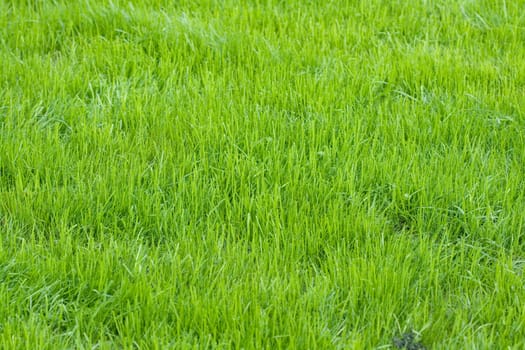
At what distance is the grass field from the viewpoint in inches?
111

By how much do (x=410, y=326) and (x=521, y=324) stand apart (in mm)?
400

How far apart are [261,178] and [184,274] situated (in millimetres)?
680

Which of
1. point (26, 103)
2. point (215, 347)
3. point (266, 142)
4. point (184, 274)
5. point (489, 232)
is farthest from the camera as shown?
point (26, 103)

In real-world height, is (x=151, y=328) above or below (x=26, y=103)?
below

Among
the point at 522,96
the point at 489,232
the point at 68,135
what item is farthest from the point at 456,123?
the point at 68,135

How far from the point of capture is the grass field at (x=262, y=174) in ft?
9.23

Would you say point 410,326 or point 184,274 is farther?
point 184,274

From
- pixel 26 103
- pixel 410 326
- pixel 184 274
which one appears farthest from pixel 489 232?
pixel 26 103

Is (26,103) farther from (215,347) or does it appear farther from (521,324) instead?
(521,324)

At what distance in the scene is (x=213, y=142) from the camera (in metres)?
3.71

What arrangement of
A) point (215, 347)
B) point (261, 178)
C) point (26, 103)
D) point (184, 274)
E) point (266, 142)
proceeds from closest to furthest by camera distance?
point (215, 347), point (184, 274), point (261, 178), point (266, 142), point (26, 103)

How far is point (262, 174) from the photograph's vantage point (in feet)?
11.4

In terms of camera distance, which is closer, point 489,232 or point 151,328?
point 151,328

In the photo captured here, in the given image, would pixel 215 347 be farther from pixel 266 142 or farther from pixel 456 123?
pixel 456 123
